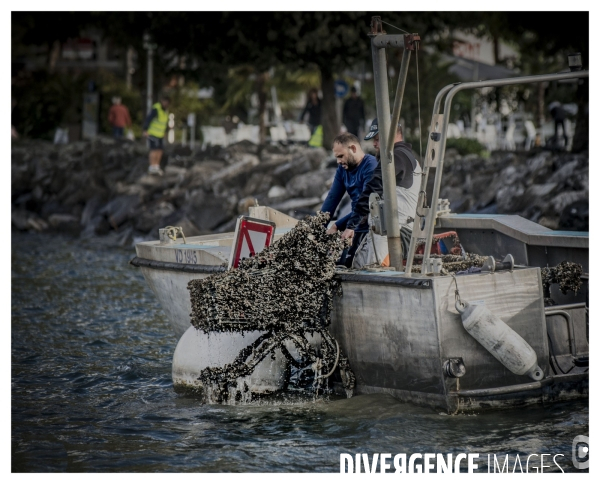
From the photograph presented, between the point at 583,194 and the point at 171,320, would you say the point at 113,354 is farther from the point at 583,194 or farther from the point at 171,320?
the point at 583,194

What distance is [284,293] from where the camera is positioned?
27.3ft

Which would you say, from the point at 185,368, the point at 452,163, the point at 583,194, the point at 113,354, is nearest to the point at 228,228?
the point at 452,163

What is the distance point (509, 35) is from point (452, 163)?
378 cm

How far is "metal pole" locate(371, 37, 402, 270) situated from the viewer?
8.38 m

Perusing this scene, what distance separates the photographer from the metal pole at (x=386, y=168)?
8.38m

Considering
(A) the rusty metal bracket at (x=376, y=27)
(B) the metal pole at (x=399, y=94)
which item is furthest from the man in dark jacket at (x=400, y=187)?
(A) the rusty metal bracket at (x=376, y=27)

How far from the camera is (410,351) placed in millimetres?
7996

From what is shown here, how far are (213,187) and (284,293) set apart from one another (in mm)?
16769

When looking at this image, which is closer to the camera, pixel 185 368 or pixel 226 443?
pixel 226 443

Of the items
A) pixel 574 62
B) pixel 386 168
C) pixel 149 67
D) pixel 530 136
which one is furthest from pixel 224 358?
pixel 149 67

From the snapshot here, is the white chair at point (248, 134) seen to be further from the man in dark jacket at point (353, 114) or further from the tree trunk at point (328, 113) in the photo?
the man in dark jacket at point (353, 114)

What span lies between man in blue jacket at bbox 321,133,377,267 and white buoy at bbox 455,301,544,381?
1.66 meters

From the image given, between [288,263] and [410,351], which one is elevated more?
[288,263]

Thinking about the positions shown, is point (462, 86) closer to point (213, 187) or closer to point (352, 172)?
point (352, 172)
